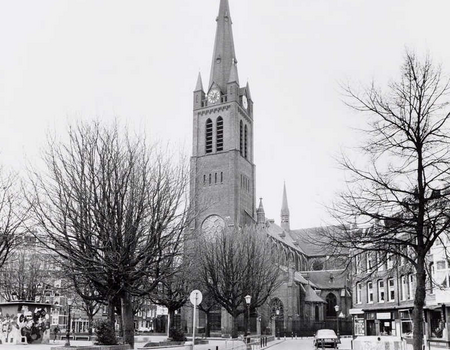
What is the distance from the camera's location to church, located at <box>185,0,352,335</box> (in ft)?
228

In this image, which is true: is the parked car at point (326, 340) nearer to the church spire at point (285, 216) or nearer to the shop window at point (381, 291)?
the shop window at point (381, 291)

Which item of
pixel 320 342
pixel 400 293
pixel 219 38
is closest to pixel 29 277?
pixel 320 342

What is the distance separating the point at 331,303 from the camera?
277 feet

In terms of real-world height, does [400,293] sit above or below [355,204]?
below

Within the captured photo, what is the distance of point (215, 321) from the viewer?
6812 centimetres

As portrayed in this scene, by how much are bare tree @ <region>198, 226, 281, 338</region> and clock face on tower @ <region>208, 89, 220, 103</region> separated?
3197 cm

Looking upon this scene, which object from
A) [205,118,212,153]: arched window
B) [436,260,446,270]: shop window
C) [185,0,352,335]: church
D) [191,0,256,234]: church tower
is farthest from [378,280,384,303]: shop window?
[205,118,212,153]: arched window

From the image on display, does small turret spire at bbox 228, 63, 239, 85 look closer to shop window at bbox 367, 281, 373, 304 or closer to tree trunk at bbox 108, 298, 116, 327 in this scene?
shop window at bbox 367, 281, 373, 304

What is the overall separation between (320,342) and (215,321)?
32098mm

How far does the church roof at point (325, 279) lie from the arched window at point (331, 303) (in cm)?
146

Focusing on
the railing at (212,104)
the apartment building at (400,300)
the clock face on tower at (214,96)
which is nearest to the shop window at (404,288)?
the apartment building at (400,300)

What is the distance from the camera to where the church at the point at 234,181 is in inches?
Answer: 2736

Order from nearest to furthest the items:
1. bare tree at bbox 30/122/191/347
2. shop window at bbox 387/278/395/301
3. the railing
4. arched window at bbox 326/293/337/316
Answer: bare tree at bbox 30/122/191/347
shop window at bbox 387/278/395/301
the railing
arched window at bbox 326/293/337/316

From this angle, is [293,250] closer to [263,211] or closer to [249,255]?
[263,211]
